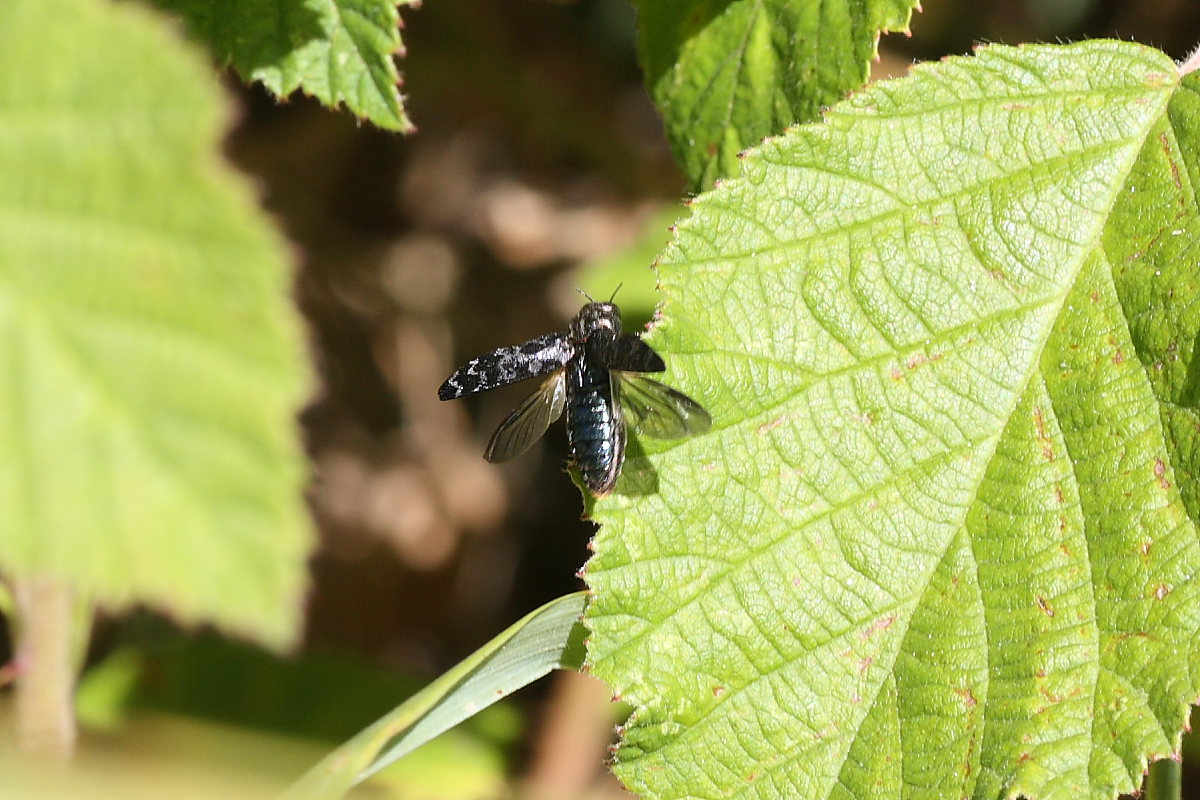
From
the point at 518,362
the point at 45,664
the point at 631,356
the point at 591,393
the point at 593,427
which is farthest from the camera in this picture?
the point at 45,664

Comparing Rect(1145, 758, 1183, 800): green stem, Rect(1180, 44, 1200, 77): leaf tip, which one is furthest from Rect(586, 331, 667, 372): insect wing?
Rect(1145, 758, 1183, 800): green stem

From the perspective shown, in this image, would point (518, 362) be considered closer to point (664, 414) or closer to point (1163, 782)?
point (664, 414)

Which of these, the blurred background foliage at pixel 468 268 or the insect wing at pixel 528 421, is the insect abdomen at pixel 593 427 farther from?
the blurred background foliage at pixel 468 268

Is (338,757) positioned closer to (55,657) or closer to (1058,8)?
(55,657)

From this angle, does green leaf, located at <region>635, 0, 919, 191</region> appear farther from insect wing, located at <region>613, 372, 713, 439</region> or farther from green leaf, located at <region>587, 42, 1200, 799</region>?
insect wing, located at <region>613, 372, 713, 439</region>

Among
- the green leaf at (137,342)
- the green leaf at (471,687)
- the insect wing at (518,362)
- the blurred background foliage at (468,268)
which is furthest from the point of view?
the blurred background foliage at (468,268)

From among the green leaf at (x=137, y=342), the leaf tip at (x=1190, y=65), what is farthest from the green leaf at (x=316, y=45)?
the leaf tip at (x=1190, y=65)

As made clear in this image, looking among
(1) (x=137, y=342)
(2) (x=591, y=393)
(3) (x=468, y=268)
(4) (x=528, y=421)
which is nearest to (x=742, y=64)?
(2) (x=591, y=393)
